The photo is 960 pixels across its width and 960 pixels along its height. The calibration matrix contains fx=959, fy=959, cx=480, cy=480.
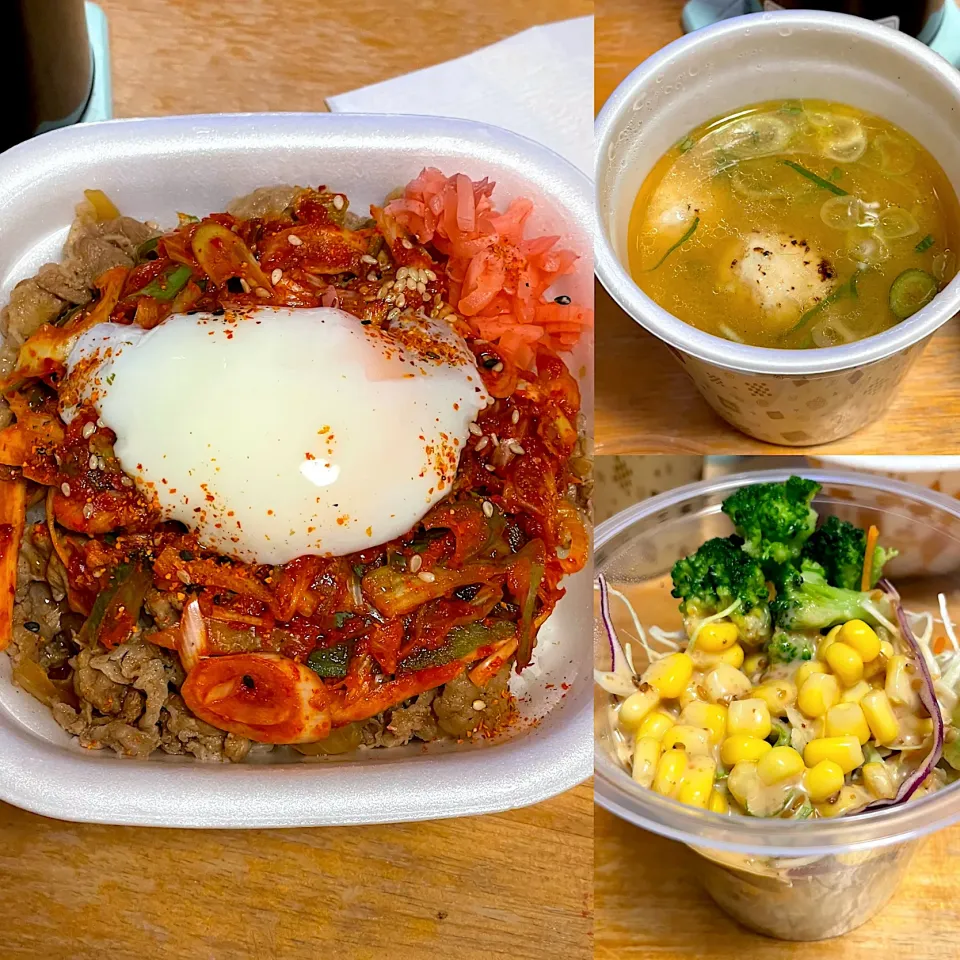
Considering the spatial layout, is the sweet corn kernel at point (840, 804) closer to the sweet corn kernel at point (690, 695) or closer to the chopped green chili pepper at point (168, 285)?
the sweet corn kernel at point (690, 695)

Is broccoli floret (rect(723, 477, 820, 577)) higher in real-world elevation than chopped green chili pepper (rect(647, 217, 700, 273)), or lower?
lower

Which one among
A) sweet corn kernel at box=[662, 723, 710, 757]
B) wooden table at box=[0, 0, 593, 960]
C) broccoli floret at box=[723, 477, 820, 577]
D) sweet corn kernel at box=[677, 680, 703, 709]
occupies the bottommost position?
wooden table at box=[0, 0, 593, 960]

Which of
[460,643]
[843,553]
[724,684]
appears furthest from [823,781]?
[460,643]

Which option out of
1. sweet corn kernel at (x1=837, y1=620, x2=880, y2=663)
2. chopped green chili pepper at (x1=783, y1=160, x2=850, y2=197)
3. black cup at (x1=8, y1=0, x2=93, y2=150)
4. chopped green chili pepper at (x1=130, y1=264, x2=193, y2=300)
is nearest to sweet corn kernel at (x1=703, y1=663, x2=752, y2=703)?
sweet corn kernel at (x1=837, y1=620, x2=880, y2=663)

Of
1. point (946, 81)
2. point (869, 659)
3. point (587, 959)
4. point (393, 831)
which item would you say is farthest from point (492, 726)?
point (946, 81)

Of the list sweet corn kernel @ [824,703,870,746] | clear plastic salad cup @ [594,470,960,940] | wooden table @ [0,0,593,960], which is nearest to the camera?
clear plastic salad cup @ [594,470,960,940]

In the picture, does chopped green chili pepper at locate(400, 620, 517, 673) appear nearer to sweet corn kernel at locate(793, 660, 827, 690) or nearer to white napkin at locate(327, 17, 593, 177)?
sweet corn kernel at locate(793, 660, 827, 690)

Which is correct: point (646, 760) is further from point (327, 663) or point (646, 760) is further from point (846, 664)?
point (327, 663)
